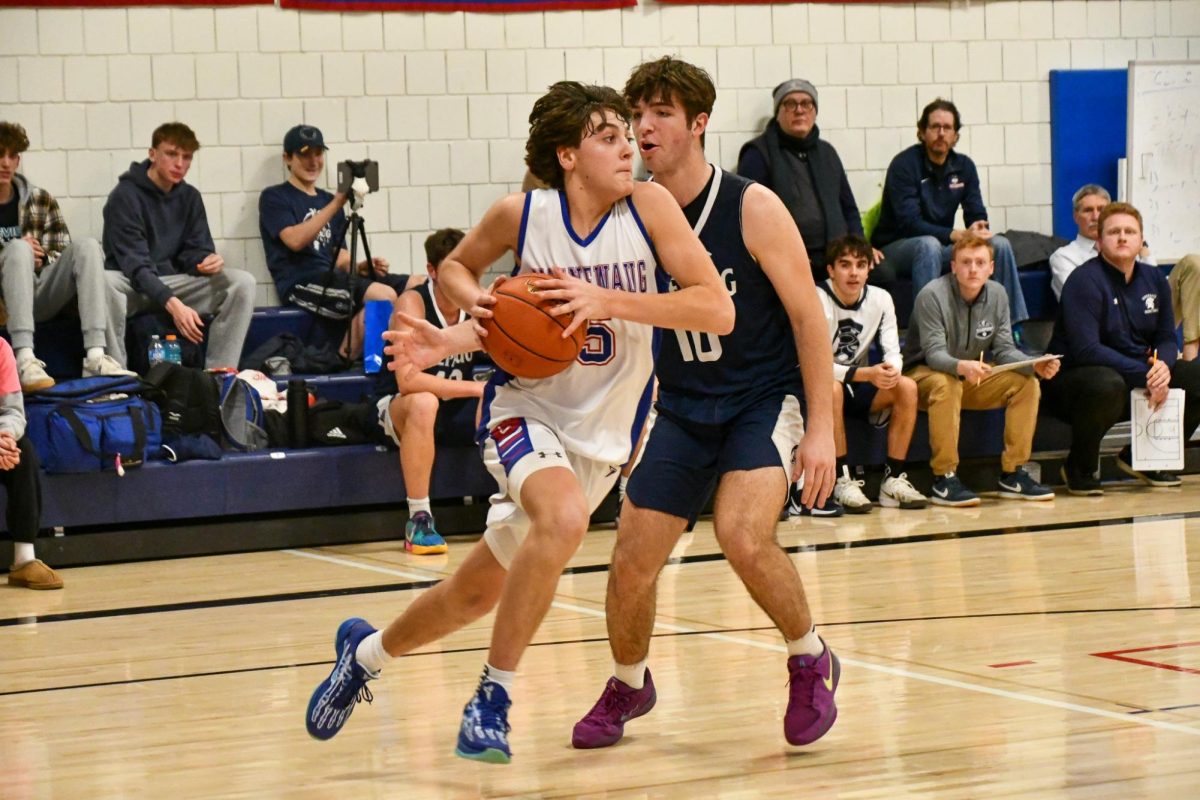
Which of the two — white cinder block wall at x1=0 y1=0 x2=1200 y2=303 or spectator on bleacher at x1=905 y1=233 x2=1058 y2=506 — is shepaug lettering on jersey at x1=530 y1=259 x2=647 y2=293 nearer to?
spectator on bleacher at x1=905 y1=233 x2=1058 y2=506

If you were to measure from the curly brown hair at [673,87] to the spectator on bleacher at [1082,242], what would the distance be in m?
6.38

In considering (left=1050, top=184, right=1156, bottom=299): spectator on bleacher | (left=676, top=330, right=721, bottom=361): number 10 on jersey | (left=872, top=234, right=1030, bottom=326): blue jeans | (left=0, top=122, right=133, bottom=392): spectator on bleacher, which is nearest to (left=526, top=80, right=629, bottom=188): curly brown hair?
(left=676, top=330, right=721, bottom=361): number 10 on jersey

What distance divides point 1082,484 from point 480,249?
5.70 m

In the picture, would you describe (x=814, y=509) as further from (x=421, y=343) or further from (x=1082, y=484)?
(x=421, y=343)

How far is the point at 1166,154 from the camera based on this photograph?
1061cm

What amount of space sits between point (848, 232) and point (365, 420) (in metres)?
3.02

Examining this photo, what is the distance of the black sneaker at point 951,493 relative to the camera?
827 centimetres

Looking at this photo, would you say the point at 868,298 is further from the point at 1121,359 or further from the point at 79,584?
the point at 79,584

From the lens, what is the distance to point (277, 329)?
874 centimetres

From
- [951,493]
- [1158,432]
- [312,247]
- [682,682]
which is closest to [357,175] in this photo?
[312,247]

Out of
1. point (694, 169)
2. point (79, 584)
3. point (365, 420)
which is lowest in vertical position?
point (79, 584)

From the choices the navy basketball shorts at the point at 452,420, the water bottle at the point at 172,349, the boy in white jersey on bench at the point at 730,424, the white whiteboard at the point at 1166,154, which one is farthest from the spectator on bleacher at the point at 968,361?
the boy in white jersey on bench at the point at 730,424

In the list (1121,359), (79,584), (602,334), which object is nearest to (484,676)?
(602,334)

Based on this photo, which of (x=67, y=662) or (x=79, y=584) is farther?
(x=79, y=584)
